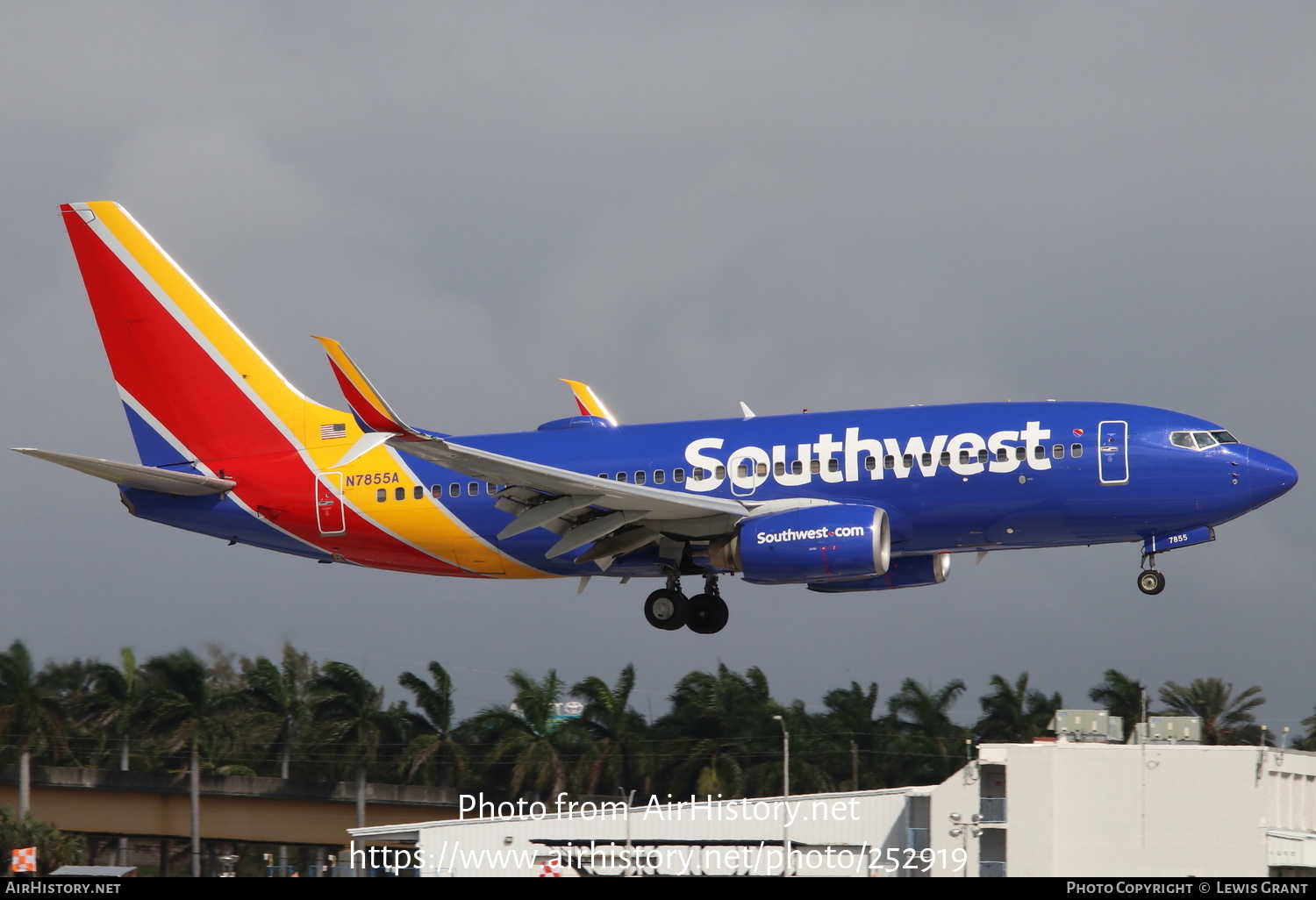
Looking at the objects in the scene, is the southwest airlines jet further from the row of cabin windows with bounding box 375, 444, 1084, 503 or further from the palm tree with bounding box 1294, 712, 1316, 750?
the palm tree with bounding box 1294, 712, 1316, 750

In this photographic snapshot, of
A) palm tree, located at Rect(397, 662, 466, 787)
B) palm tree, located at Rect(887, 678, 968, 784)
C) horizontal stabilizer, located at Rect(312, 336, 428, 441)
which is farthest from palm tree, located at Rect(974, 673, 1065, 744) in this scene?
horizontal stabilizer, located at Rect(312, 336, 428, 441)

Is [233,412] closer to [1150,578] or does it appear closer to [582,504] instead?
[582,504]

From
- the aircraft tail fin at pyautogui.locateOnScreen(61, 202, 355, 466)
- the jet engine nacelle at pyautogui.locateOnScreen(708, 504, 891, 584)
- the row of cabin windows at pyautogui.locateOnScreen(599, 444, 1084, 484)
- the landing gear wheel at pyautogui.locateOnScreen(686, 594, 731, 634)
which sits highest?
the aircraft tail fin at pyautogui.locateOnScreen(61, 202, 355, 466)

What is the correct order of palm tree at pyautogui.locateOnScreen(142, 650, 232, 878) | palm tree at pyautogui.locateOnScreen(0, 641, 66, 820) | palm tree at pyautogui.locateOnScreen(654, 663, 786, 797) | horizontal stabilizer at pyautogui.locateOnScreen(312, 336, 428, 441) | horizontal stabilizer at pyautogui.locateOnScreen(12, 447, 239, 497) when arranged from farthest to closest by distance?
palm tree at pyautogui.locateOnScreen(654, 663, 786, 797), palm tree at pyautogui.locateOnScreen(142, 650, 232, 878), palm tree at pyautogui.locateOnScreen(0, 641, 66, 820), horizontal stabilizer at pyautogui.locateOnScreen(12, 447, 239, 497), horizontal stabilizer at pyautogui.locateOnScreen(312, 336, 428, 441)

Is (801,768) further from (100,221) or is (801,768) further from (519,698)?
(100,221)

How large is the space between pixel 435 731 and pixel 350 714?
3.61 m

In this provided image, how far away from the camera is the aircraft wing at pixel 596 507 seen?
33.2 m

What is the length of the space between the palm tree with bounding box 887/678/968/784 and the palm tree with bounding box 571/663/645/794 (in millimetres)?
12218

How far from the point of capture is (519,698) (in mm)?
65000

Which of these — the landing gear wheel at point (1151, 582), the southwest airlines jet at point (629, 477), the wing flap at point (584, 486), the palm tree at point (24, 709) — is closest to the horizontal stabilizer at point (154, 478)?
the southwest airlines jet at point (629, 477)

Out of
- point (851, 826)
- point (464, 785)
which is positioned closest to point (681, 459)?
→ point (851, 826)

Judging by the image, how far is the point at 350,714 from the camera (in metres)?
63.6

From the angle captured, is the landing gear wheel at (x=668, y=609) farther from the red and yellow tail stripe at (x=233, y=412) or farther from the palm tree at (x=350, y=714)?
the palm tree at (x=350, y=714)

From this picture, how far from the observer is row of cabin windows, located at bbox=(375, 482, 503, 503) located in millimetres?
37500
